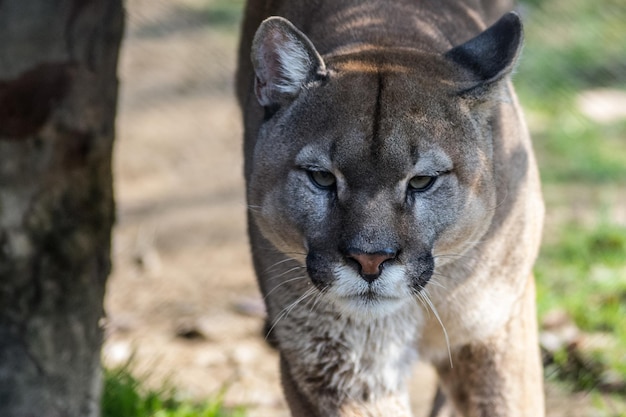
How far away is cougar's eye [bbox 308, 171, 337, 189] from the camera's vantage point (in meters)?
3.03

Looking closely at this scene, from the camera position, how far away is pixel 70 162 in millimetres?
3523

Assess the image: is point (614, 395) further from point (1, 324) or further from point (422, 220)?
point (1, 324)

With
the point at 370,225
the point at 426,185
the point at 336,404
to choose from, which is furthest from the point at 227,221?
the point at 370,225

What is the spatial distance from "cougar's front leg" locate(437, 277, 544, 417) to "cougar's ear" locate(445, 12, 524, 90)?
2.63 feet

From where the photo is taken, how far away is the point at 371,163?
2955mm

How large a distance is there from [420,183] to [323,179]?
279 millimetres

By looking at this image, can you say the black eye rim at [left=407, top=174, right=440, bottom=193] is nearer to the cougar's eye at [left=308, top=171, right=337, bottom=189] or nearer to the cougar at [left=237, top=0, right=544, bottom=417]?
the cougar at [left=237, top=0, right=544, bottom=417]

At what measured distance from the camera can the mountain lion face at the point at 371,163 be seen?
2.91 meters

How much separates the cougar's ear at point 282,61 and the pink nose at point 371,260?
657 millimetres

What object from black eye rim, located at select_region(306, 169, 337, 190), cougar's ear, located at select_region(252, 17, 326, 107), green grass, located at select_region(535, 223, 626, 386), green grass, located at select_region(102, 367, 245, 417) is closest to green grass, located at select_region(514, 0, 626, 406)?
green grass, located at select_region(535, 223, 626, 386)

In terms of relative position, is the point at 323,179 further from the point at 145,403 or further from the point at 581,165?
the point at 581,165

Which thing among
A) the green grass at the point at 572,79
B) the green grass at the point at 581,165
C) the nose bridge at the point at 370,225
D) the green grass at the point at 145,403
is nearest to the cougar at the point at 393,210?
the nose bridge at the point at 370,225

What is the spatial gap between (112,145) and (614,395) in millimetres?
2216

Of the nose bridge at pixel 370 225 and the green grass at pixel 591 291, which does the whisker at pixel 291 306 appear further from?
the green grass at pixel 591 291
